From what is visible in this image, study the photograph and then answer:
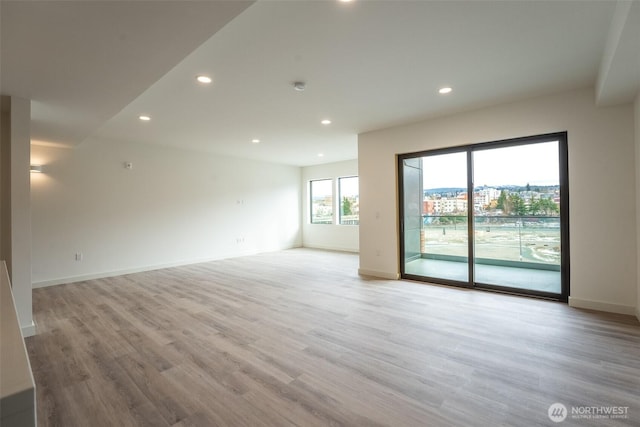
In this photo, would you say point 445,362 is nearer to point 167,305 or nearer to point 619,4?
point 619,4

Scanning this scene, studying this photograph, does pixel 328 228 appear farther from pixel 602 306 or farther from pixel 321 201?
pixel 602 306

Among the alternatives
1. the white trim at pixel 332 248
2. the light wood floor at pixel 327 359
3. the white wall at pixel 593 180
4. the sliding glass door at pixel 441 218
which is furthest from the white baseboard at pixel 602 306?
the white trim at pixel 332 248

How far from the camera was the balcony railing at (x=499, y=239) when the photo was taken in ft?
13.3

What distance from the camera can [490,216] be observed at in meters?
4.47

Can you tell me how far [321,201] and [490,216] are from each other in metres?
5.77

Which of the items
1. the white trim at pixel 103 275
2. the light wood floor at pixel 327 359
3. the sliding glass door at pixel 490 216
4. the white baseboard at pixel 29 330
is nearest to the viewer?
the light wood floor at pixel 327 359

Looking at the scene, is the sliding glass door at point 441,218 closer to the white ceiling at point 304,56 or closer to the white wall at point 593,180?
the white wall at point 593,180

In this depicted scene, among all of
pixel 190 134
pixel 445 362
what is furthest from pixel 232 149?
pixel 445 362

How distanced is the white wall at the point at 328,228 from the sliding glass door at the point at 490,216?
3.38 metres

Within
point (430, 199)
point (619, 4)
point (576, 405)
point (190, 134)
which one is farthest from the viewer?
point (190, 134)

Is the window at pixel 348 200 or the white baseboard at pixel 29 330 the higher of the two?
the window at pixel 348 200

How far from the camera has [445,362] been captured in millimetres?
2420

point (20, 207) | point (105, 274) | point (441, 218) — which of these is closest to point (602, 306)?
point (441, 218)

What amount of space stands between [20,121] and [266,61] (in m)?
2.81
